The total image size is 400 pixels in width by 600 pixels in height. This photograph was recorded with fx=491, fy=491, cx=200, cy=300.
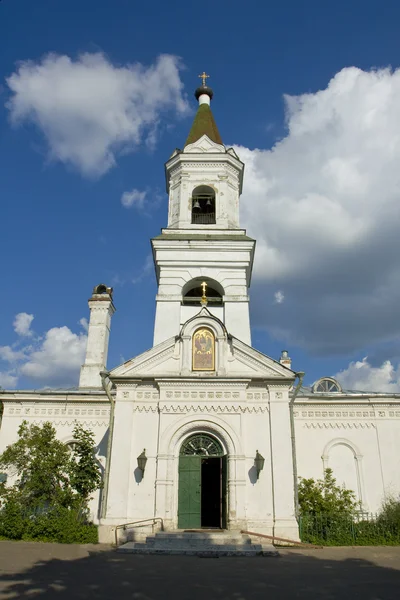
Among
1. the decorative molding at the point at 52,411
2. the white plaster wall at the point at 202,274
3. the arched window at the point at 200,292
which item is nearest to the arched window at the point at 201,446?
the decorative molding at the point at 52,411

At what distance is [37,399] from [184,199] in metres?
10.4

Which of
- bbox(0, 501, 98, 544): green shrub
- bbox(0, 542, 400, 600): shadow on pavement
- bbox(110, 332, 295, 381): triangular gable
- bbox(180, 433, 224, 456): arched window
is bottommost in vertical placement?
bbox(0, 542, 400, 600): shadow on pavement

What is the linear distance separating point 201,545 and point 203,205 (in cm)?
1454

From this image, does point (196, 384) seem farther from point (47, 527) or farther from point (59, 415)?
point (47, 527)

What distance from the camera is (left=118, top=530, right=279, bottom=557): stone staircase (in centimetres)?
1234

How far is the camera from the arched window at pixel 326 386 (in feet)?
64.4

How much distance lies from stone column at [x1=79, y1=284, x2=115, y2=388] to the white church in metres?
0.06

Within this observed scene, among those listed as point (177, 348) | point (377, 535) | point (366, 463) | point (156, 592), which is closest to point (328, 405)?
point (366, 463)

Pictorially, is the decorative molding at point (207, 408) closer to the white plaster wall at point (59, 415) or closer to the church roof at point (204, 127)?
the white plaster wall at point (59, 415)

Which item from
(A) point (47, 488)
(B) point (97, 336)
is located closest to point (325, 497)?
(A) point (47, 488)

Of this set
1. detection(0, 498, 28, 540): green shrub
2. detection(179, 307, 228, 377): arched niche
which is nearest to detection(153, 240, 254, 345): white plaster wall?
detection(179, 307, 228, 377): arched niche

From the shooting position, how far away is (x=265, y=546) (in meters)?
12.9

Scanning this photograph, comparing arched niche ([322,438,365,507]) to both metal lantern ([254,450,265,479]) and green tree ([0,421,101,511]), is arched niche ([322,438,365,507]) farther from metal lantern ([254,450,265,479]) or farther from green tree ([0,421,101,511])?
green tree ([0,421,101,511])

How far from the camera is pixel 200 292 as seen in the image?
2100 cm
